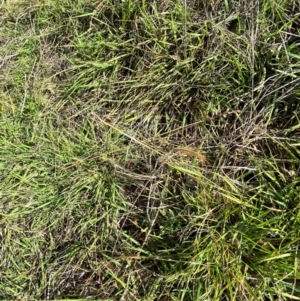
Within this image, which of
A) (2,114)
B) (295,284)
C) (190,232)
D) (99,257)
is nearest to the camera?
(295,284)

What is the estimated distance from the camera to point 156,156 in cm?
164

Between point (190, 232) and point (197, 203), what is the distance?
0.10 metres

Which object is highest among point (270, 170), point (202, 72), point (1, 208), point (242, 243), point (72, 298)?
point (202, 72)

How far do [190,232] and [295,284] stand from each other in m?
0.35

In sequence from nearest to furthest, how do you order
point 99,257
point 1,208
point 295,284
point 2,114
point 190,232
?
point 295,284
point 190,232
point 99,257
point 1,208
point 2,114

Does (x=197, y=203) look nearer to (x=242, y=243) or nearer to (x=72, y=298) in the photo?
(x=242, y=243)

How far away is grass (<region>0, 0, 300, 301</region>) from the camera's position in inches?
57.4

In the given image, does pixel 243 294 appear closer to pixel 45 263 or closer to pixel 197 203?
pixel 197 203

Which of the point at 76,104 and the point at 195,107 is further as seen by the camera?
the point at 76,104

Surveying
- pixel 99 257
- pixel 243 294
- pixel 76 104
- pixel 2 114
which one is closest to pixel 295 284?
pixel 243 294

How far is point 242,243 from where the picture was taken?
4.73 feet

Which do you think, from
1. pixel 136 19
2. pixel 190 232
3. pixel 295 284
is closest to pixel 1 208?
pixel 190 232

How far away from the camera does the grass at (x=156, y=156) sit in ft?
4.78

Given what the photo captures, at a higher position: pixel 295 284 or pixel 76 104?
pixel 76 104
